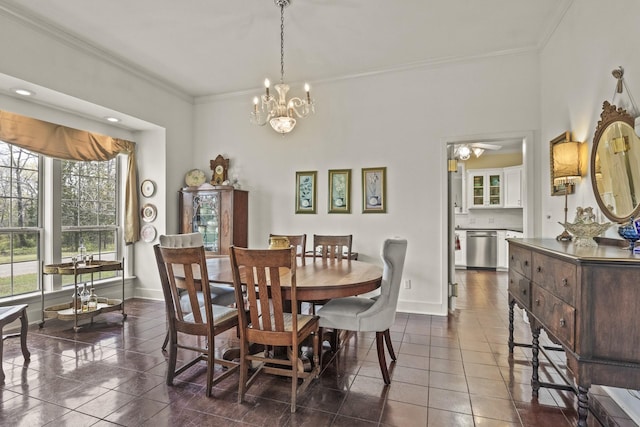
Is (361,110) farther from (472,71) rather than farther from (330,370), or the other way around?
(330,370)

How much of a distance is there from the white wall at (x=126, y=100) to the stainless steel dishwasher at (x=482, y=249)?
5.87m

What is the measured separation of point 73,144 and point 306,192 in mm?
2909

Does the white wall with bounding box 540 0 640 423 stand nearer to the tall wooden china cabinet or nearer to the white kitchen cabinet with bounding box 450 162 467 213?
the tall wooden china cabinet

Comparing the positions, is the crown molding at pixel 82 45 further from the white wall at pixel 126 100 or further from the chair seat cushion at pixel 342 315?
the chair seat cushion at pixel 342 315

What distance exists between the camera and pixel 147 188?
478 cm

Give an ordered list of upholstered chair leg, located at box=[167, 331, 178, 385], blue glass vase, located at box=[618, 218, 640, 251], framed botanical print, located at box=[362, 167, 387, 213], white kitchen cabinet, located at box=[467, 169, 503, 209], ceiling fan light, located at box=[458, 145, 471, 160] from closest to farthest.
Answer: blue glass vase, located at box=[618, 218, 640, 251] < upholstered chair leg, located at box=[167, 331, 178, 385] < framed botanical print, located at box=[362, 167, 387, 213] < ceiling fan light, located at box=[458, 145, 471, 160] < white kitchen cabinet, located at box=[467, 169, 503, 209]

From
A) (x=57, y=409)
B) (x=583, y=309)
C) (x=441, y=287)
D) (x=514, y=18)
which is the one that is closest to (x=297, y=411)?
(x=57, y=409)

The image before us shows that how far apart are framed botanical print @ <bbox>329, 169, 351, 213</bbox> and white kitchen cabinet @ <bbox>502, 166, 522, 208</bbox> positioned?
4.64 meters

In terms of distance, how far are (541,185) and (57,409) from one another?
458 centimetres

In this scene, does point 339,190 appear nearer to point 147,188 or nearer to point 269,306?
point 269,306

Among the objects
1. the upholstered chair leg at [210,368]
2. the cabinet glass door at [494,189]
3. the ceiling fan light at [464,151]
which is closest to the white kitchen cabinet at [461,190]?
the cabinet glass door at [494,189]

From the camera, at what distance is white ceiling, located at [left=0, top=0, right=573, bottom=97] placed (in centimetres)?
292

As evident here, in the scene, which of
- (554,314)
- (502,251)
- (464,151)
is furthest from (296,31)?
(502,251)

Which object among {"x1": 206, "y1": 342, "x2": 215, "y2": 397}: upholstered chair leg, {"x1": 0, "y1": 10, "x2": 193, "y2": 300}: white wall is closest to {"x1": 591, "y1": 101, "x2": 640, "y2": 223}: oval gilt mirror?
{"x1": 206, "y1": 342, "x2": 215, "y2": 397}: upholstered chair leg
